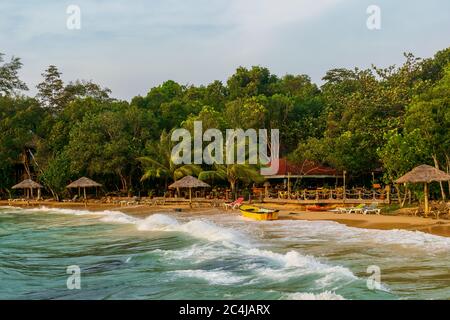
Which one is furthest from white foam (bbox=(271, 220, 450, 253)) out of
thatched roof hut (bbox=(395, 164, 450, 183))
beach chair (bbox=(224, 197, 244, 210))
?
beach chair (bbox=(224, 197, 244, 210))

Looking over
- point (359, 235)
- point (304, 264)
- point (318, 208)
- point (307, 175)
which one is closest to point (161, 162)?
point (307, 175)

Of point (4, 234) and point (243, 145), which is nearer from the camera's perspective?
point (4, 234)

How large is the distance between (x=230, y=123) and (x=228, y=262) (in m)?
21.2

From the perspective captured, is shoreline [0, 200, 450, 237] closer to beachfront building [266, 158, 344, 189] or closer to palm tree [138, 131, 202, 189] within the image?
palm tree [138, 131, 202, 189]

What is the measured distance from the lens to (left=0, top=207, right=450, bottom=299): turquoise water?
9523 millimetres

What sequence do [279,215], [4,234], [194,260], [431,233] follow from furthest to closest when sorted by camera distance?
[279,215] < [4,234] < [431,233] < [194,260]

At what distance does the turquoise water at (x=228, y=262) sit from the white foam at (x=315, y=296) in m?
0.02

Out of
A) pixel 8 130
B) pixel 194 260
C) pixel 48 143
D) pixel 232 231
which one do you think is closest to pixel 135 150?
pixel 48 143

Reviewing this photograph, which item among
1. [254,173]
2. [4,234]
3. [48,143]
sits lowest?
[4,234]

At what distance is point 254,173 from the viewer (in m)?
28.4

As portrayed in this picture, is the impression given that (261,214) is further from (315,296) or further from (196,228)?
(315,296)
